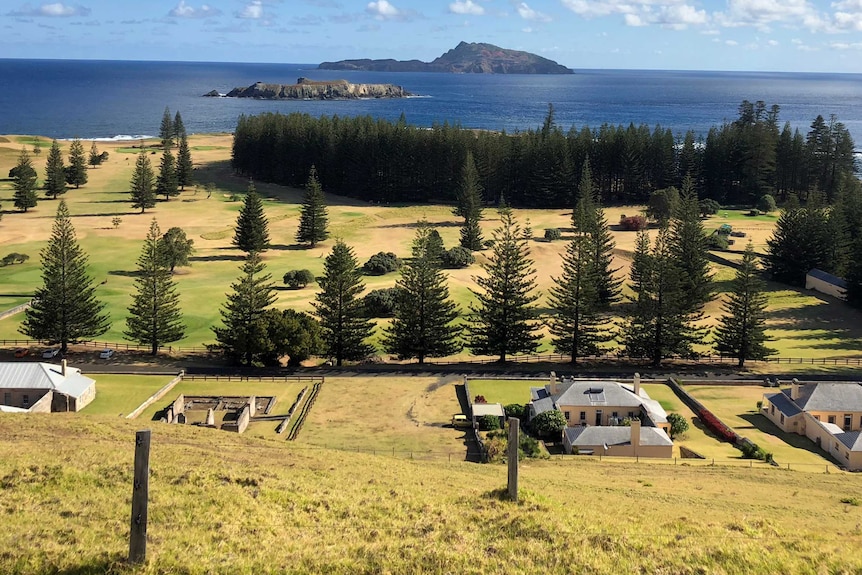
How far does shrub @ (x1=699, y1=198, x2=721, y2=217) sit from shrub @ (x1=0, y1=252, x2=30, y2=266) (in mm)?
72742

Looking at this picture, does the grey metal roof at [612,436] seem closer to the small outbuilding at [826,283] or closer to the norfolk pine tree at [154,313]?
the norfolk pine tree at [154,313]

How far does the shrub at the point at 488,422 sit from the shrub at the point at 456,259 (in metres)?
35.4

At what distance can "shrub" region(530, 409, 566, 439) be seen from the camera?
35531 millimetres

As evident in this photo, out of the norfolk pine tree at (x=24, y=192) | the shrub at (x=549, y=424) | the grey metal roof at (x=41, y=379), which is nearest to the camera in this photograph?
the shrub at (x=549, y=424)

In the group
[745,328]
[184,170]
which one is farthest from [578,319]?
[184,170]

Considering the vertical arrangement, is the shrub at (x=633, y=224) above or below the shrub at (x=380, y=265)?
above

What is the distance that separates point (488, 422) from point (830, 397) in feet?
54.5

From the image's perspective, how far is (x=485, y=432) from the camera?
34812mm

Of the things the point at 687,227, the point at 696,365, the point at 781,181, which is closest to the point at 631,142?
the point at 781,181

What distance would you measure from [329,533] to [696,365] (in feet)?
120

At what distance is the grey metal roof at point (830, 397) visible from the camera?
3694 cm

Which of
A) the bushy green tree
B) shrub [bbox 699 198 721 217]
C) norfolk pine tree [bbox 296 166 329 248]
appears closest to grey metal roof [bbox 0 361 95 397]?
the bushy green tree

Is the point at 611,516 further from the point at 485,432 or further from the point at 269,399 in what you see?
the point at 269,399

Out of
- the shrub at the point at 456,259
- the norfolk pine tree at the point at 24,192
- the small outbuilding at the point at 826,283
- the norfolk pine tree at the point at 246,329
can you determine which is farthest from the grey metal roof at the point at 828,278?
the norfolk pine tree at the point at 24,192
